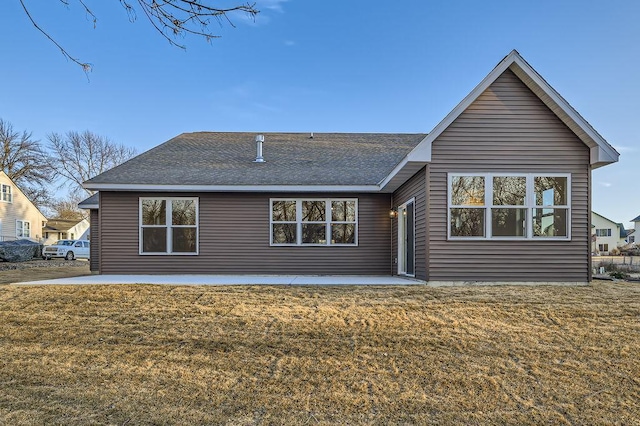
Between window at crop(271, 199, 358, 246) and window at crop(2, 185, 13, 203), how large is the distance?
88.3 ft

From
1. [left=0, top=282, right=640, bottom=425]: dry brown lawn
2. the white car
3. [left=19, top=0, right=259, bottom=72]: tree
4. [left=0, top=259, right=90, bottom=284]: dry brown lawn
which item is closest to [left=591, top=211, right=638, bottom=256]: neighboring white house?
[left=0, top=282, right=640, bottom=425]: dry brown lawn

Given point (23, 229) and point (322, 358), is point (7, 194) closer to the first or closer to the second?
point (23, 229)

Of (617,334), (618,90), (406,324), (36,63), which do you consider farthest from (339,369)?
(618,90)

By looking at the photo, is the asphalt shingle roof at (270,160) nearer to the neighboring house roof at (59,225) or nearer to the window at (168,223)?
the window at (168,223)

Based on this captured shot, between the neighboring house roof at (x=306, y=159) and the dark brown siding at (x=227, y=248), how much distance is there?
0.51 meters

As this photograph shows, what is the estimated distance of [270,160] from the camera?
1350cm

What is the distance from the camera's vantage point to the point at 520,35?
1265cm

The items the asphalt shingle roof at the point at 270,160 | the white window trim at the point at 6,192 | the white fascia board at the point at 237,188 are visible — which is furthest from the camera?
the white window trim at the point at 6,192

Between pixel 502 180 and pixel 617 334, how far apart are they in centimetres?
400

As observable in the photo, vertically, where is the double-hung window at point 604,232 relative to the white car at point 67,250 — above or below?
above

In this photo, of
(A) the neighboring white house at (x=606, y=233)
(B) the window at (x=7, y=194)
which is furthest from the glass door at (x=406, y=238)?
(A) the neighboring white house at (x=606, y=233)

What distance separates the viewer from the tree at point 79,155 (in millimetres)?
37938

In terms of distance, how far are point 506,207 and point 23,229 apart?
34474mm

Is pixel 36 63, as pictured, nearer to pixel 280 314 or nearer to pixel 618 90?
pixel 280 314
